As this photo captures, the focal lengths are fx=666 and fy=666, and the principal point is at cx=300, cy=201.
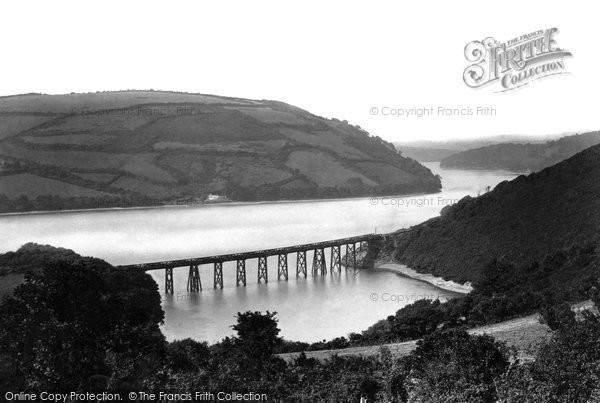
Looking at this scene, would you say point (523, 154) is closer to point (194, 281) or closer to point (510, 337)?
point (194, 281)

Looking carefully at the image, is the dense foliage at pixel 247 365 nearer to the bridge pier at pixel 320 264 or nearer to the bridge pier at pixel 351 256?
the bridge pier at pixel 320 264

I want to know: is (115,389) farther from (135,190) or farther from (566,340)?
(135,190)

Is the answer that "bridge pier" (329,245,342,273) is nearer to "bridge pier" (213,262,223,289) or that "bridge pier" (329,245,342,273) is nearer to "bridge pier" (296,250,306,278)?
"bridge pier" (296,250,306,278)

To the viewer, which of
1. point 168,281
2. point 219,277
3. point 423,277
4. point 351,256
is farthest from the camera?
point 351,256

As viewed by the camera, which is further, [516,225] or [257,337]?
[516,225]

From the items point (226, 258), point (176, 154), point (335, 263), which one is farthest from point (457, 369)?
point (176, 154)

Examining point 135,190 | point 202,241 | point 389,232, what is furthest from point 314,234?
point 135,190

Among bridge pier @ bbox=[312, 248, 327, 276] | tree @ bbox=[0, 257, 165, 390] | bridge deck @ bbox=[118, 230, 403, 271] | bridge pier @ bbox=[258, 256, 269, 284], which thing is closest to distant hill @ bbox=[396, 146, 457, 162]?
bridge deck @ bbox=[118, 230, 403, 271]

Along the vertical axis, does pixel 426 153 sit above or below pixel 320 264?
above

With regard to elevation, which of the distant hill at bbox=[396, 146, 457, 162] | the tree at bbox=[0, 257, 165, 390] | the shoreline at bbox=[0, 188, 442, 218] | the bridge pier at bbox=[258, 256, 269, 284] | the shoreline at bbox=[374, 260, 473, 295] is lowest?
the shoreline at bbox=[374, 260, 473, 295]
